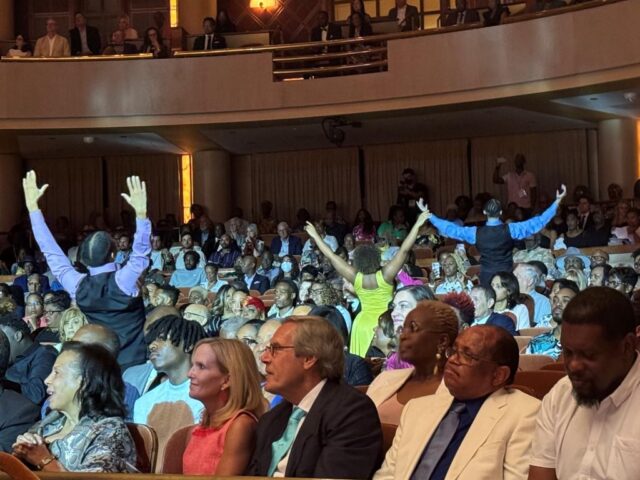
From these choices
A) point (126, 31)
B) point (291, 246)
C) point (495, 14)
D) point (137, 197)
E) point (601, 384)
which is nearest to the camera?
point (601, 384)

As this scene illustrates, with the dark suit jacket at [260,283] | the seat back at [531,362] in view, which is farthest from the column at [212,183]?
the seat back at [531,362]

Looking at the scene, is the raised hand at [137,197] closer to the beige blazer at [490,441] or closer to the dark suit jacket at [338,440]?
the dark suit jacket at [338,440]

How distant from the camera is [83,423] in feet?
11.8

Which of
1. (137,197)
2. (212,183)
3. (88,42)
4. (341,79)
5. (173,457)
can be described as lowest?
(173,457)

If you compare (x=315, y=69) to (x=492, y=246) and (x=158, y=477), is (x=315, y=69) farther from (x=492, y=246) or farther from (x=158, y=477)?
(x=158, y=477)

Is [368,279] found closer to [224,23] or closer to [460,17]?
[460,17]

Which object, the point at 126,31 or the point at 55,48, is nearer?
the point at 55,48

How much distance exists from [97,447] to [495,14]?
36.3ft

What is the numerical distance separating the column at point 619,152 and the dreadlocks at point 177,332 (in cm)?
1134

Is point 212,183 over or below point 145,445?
over

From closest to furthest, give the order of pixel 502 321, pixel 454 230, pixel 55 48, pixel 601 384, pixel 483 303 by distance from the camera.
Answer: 1. pixel 601 384
2. pixel 502 321
3. pixel 483 303
4. pixel 454 230
5. pixel 55 48

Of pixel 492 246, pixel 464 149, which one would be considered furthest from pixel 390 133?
pixel 492 246

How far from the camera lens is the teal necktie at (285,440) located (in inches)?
136

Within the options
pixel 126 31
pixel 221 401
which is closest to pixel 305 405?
pixel 221 401
